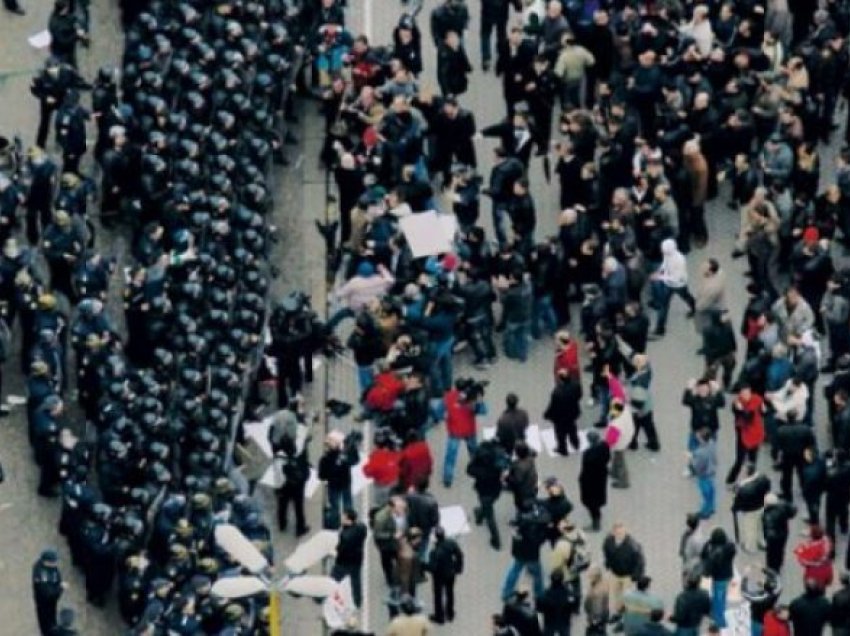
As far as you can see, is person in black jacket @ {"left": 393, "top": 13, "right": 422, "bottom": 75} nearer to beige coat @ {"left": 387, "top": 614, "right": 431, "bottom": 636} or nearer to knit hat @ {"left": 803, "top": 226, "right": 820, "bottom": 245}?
knit hat @ {"left": 803, "top": 226, "right": 820, "bottom": 245}

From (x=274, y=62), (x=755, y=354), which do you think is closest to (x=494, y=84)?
(x=274, y=62)

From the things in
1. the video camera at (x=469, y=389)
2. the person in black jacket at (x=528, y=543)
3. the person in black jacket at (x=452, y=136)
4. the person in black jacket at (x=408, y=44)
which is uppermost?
the person in black jacket at (x=408, y=44)

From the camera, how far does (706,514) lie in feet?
173

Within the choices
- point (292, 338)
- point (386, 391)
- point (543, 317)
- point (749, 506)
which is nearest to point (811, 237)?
point (543, 317)

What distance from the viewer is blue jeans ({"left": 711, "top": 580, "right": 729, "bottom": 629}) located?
5006 centimetres

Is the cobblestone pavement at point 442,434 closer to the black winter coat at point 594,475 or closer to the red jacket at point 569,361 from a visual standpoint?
A: the black winter coat at point 594,475

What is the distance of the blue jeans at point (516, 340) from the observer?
181ft

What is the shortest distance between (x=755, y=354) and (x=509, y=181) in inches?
193

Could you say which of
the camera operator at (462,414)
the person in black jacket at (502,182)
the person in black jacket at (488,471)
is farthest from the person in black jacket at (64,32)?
the person in black jacket at (488,471)

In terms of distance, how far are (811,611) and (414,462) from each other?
5.85 m

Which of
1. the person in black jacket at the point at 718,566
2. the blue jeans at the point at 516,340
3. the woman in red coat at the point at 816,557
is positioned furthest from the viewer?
the blue jeans at the point at 516,340

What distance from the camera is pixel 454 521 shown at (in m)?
52.8

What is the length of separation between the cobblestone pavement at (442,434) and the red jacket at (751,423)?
1.15 m

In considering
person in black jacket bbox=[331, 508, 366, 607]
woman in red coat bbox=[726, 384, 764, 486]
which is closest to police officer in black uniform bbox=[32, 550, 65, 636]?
person in black jacket bbox=[331, 508, 366, 607]
